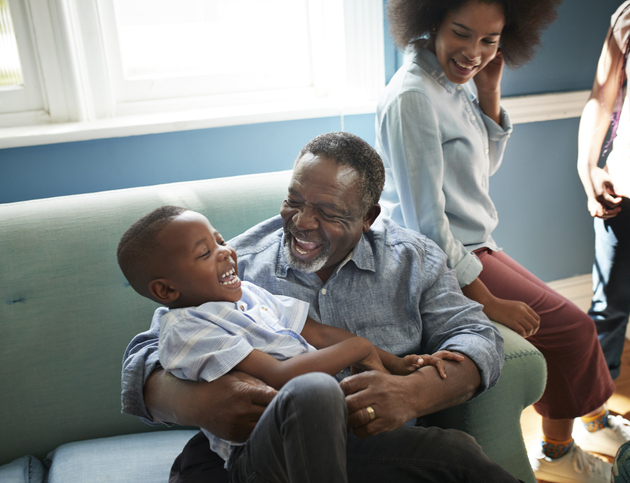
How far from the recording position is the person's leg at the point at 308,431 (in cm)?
84

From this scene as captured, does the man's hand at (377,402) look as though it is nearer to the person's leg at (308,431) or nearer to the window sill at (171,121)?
the person's leg at (308,431)

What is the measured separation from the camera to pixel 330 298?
4.46 ft

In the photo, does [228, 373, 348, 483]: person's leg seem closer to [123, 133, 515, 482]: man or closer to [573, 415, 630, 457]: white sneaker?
[123, 133, 515, 482]: man

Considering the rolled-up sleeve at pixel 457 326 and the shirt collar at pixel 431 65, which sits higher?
the shirt collar at pixel 431 65

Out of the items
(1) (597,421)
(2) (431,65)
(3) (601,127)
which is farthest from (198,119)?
(1) (597,421)

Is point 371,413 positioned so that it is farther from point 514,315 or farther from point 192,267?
point 514,315

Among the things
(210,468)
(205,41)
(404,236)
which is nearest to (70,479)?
(210,468)

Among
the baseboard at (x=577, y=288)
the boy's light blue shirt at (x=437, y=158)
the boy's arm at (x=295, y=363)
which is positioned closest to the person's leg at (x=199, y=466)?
the boy's arm at (x=295, y=363)

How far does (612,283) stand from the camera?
2123 millimetres

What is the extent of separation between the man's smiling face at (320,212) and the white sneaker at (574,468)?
106 cm

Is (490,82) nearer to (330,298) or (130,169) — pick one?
(330,298)

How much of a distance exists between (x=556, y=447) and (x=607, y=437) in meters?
0.29

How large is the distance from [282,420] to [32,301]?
3.05 feet

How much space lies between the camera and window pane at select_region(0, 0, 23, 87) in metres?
1.86
